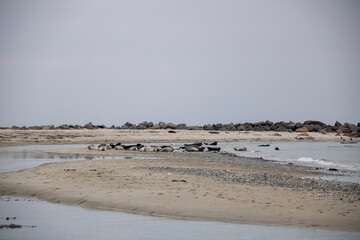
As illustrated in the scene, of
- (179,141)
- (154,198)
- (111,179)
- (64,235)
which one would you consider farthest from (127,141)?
(64,235)

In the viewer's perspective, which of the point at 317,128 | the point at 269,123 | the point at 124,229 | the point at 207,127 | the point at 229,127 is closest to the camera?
the point at 124,229

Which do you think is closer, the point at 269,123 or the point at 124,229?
the point at 124,229

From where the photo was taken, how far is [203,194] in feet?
38.6

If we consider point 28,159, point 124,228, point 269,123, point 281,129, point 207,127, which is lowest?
point 124,228

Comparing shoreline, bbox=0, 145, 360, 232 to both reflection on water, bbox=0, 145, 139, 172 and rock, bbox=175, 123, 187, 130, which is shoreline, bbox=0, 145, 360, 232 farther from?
rock, bbox=175, 123, 187, 130

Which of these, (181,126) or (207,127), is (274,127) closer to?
(207,127)

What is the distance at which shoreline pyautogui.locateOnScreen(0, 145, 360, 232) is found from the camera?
9.53m

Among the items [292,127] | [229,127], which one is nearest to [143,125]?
[229,127]

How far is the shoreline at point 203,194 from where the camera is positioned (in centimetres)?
953

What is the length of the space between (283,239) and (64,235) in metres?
4.04

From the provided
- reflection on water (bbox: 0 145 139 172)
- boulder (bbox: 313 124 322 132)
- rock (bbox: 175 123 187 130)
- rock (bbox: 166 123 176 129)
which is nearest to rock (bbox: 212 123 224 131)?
rock (bbox: 175 123 187 130)

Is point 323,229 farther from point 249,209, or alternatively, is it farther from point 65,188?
point 65,188

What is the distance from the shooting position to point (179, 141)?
49.5 metres

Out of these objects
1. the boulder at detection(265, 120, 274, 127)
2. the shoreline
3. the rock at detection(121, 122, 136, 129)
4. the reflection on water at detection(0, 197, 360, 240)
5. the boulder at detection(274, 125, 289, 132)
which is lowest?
the reflection on water at detection(0, 197, 360, 240)
